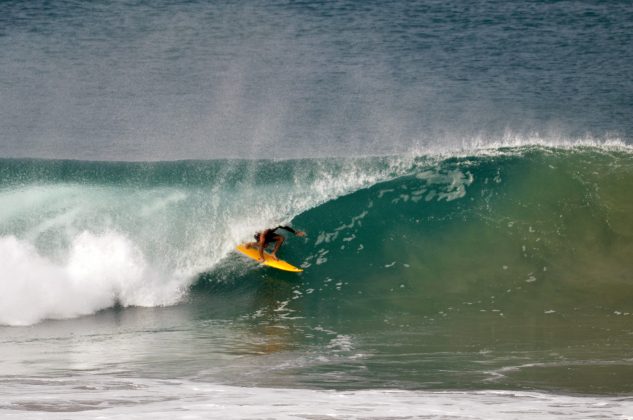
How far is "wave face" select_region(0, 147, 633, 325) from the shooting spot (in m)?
12.3

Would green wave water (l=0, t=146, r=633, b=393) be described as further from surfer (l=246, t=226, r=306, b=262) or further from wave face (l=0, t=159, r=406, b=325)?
surfer (l=246, t=226, r=306, b=262)

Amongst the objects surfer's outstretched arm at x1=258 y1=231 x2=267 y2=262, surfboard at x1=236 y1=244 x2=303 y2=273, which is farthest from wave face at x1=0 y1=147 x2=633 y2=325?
surfer's outstretched arm at x1=258 y1=231 x2=267 y2=262

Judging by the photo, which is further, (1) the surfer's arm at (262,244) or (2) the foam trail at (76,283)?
(1) the surfer's arm at (262,244)

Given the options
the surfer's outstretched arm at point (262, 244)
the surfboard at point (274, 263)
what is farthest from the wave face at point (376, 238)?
the surfer's outstretched arm at point (262, 244)

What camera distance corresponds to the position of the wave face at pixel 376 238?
12.3 metres

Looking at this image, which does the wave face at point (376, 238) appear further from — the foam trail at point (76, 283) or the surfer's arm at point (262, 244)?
the surfer's arm at point (262, 244)

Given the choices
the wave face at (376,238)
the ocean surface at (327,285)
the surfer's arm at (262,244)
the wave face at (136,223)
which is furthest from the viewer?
the surfer's arm at (262,244)

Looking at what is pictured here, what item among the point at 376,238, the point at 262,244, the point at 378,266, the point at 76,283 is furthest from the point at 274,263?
the point at 76,283

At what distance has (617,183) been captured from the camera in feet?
50.4

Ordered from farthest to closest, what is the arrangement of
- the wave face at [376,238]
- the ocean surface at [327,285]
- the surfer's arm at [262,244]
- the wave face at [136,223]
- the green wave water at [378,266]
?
1. the surfer's arm at [262,244]
2. the wave face at [136,223]
3. the wave face at [376,238]
4. the green wave water at [378,266]
5. the ocean surface at [327,285]

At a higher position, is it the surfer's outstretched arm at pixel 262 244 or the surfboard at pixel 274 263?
the surfer's outstretched arm at pixel 262 244

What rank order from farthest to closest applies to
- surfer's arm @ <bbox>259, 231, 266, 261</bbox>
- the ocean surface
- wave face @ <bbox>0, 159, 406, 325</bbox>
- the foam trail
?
Result: surfer's arm @ <bbox>259, 231, 266, 261</bbox>
wave face @ <bbox>0, 159, 406, 325</bbox>
the foam trail
the ocean surface

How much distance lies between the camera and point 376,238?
47.3ft

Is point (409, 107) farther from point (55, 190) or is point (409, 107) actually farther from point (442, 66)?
point (55, 190)
